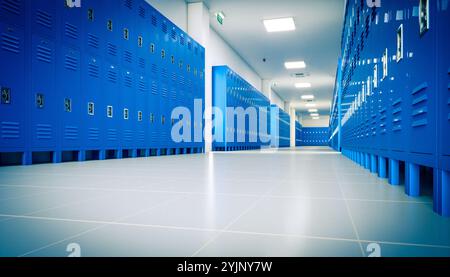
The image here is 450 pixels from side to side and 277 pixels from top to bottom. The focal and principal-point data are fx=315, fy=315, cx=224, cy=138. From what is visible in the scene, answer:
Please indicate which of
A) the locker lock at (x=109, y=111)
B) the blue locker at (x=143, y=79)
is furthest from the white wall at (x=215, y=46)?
the locker lock at (x=109, y=111)

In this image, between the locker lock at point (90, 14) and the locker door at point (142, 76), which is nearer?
the locker lock at point (90, 14)

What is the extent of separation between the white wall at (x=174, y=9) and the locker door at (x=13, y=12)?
405cm

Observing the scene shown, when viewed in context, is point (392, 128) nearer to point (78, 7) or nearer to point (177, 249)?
point (177, 249)

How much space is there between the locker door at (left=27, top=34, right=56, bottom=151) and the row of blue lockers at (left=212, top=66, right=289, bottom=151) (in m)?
6.70

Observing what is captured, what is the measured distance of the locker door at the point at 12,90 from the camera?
3.51 meters

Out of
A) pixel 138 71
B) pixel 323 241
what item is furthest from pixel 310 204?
pixel 138 71

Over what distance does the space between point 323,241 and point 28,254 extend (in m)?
0.79

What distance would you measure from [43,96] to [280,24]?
27.3 ft

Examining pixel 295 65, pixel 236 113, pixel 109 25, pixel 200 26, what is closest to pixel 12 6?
pixel 109 25

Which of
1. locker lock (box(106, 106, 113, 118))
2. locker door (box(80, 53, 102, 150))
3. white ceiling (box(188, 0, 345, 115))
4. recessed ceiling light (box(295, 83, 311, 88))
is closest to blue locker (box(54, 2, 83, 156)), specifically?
locker door (box(80, 53, 102, 150))

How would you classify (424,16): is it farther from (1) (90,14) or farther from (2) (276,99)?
(2) (276,99)

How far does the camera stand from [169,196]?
1.69 meters

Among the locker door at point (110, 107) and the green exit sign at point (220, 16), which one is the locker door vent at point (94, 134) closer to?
the locker door at point (110, 107)

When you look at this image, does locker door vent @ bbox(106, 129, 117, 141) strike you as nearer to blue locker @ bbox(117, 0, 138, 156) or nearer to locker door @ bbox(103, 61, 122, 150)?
locker door @ bbox(103, 61, 122, 150)
